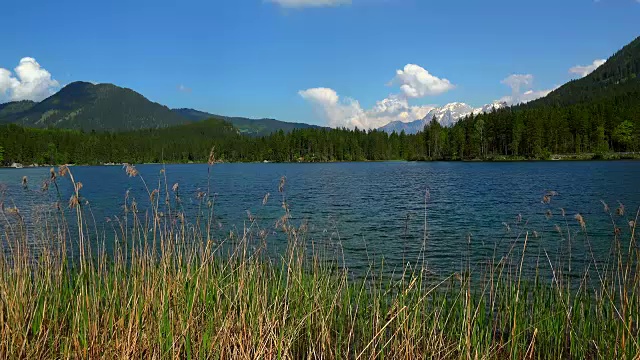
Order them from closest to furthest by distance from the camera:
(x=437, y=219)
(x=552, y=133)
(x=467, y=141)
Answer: (x=437, y=219) < (x=552, y=133) < (x=467, y=141)

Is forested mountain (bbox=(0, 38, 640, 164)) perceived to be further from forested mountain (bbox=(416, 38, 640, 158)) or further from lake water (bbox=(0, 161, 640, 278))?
lake water (bbox=(0, 161, 640, 278))

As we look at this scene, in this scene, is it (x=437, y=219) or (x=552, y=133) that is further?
(x=552, y=133)

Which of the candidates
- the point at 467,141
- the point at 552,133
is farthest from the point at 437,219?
the point at 467,141

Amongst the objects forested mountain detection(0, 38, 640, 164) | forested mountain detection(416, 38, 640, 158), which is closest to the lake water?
forested mountain detection(0, 38, 640, 164)

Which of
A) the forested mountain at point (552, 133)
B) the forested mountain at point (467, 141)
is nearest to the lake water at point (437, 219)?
the forested mountain at point (467, 141)

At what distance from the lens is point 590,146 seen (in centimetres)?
12531

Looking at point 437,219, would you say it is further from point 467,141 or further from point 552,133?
point 467,141

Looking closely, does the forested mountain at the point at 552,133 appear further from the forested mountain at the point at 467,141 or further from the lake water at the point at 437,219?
the lake water at the point at 437,219

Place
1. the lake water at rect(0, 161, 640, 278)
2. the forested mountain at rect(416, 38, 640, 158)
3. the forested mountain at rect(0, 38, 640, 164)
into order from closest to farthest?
the lake water at rect(0, 161, 640, 278)
the forested mountain at rect(416, 38, 640, 158)
the forested mountain at rect(0, 38, 640, 164)

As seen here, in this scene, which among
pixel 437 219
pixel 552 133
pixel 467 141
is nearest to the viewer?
pixel 437 219

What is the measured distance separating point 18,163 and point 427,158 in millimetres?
144158

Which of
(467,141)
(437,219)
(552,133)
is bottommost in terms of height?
(437,219)

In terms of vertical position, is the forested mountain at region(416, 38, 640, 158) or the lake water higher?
the forested mountain at region(416, 38, 640, 158)

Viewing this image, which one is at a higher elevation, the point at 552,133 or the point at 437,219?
the point at 552,133
